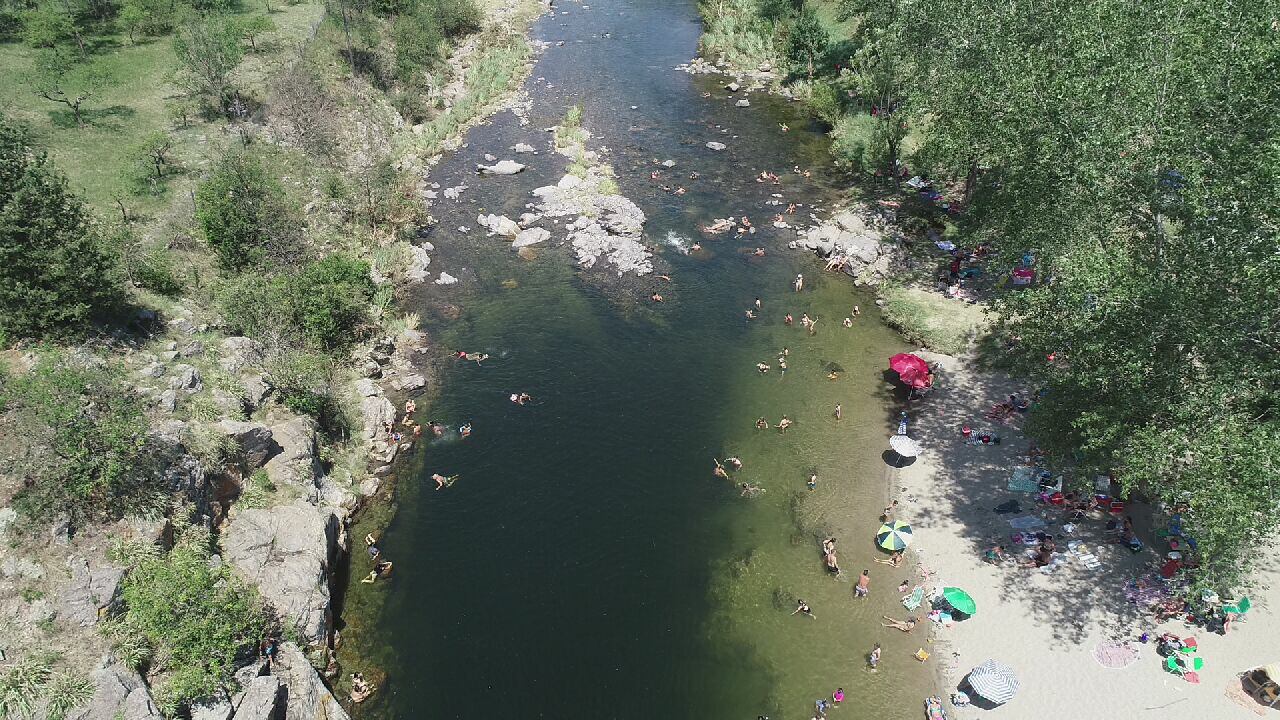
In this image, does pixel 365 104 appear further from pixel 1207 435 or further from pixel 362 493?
pixel 1207 435

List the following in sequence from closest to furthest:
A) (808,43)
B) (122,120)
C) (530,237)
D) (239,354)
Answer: (239,354) < (122,120) < (530,237) < (808,43)

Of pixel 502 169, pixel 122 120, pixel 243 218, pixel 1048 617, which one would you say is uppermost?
pixel 243 218

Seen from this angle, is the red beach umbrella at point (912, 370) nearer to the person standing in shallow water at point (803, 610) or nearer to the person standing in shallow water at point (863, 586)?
the person standing in shallow water at point (863, 586)

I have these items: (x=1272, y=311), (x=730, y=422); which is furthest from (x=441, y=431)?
(x=1272, y=311)

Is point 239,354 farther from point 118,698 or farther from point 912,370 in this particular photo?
point 912,370

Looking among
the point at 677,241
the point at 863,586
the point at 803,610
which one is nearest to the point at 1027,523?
the point at 863,586

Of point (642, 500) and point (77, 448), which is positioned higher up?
point (77, 448)

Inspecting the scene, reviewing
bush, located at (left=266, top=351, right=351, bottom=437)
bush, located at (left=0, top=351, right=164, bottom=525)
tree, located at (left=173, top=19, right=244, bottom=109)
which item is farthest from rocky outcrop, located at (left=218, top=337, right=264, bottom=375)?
tree, located at (left=173, top=19, right=244, bottom=109)
